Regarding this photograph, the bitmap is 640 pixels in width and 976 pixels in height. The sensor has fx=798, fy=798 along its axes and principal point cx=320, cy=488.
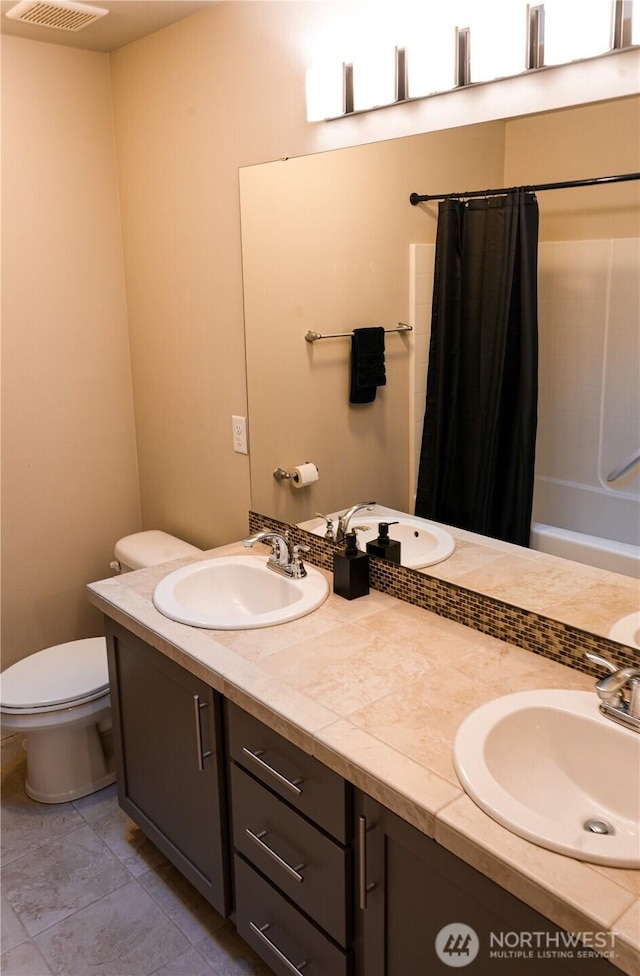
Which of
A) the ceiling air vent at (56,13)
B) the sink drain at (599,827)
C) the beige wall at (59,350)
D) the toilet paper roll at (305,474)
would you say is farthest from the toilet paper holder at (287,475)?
the ceiling air vent at (56,13)

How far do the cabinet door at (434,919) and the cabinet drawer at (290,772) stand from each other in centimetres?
5

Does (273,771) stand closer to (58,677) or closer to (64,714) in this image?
(64,714)

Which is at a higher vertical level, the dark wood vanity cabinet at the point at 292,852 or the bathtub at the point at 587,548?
the bathtub at the point at 587,548

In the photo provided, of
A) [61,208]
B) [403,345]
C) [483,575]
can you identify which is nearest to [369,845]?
[483,575]

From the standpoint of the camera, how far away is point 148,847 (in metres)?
2.37

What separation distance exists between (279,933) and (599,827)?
79 cm

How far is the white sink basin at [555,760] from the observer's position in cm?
131

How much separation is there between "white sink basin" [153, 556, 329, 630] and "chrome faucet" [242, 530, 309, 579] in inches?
0.7

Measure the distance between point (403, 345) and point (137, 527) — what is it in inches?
64.7

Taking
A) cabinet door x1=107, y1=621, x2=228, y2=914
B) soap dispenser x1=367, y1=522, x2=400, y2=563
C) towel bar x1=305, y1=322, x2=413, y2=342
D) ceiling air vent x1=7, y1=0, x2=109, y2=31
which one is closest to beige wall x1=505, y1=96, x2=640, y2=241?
towel bar x1=305, y1=322, x2=413, y2=342

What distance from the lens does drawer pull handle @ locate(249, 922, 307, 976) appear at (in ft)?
5.50

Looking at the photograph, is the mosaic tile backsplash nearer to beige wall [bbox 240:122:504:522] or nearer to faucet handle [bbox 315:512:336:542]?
faucet handle [bbox 315:512:336:542]

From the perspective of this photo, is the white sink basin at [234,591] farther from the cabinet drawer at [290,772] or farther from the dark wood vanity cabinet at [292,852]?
the cabinet drawer at [290,772]

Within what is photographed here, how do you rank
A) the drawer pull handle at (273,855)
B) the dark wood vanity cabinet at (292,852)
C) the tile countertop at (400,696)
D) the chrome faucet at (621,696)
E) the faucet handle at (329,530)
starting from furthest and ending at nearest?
the faucet handle at (329,530), the drawer pull handle at (273,855), the chrome faucet at (621,696), the dark wood vanity cabinet at (292,852), the tile countertop at (400,696)
